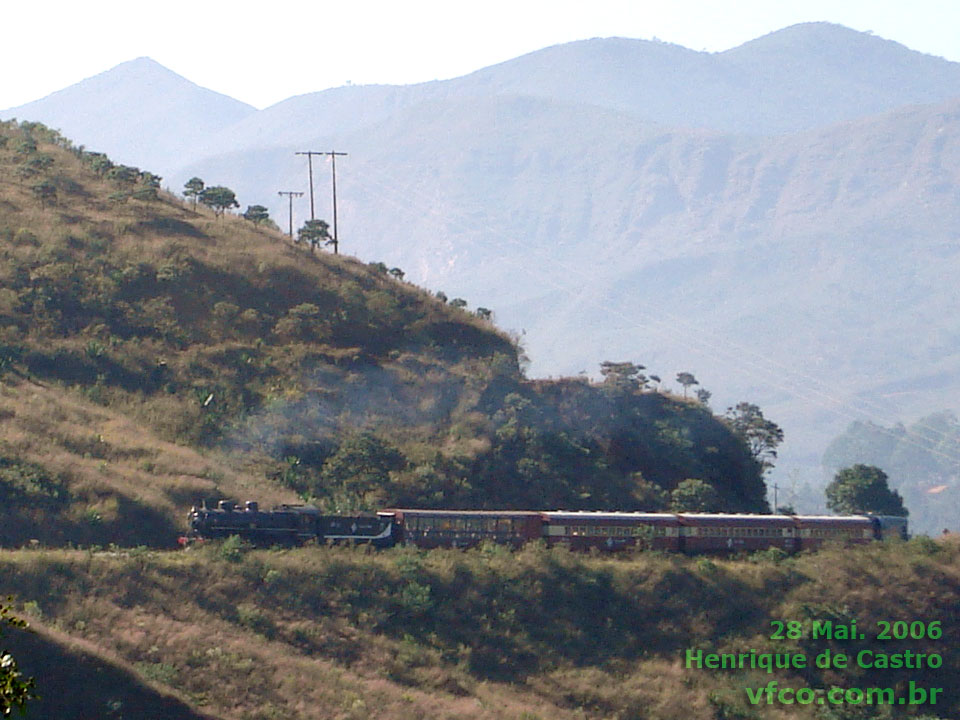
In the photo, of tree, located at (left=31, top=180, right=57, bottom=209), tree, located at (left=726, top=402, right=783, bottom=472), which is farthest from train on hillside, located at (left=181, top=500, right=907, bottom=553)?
tree, located at (left=31, top=180, right=57, bottom=209)

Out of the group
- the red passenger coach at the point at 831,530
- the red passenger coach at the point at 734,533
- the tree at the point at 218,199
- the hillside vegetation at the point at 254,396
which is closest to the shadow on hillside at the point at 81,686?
the hillside vegetation at the point at 254,396

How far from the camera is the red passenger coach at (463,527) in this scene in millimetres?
47750

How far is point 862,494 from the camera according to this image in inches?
3007

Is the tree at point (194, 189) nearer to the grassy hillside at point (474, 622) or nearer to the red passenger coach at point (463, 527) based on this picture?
the red passenger coach at point (463, 527)

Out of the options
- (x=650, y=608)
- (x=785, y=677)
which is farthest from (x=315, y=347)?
(x=785, y=677)

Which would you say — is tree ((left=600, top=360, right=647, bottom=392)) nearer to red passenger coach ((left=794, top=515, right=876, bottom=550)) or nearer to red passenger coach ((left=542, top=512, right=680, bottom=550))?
red passenger coach ((left=794, top=515, right=876, bottom=550))

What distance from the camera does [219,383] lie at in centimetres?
6162

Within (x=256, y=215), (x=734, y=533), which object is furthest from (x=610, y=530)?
(x=256, y=215)

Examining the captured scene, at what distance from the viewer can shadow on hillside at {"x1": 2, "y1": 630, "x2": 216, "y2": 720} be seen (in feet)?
102

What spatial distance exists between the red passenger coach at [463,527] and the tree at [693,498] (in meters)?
13.7

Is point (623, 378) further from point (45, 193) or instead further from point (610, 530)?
point (45, 193)

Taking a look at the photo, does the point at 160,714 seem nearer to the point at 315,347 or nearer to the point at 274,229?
the point at 315,347

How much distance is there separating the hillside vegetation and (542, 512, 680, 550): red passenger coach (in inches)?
323

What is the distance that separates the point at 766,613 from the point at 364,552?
15723 mm
